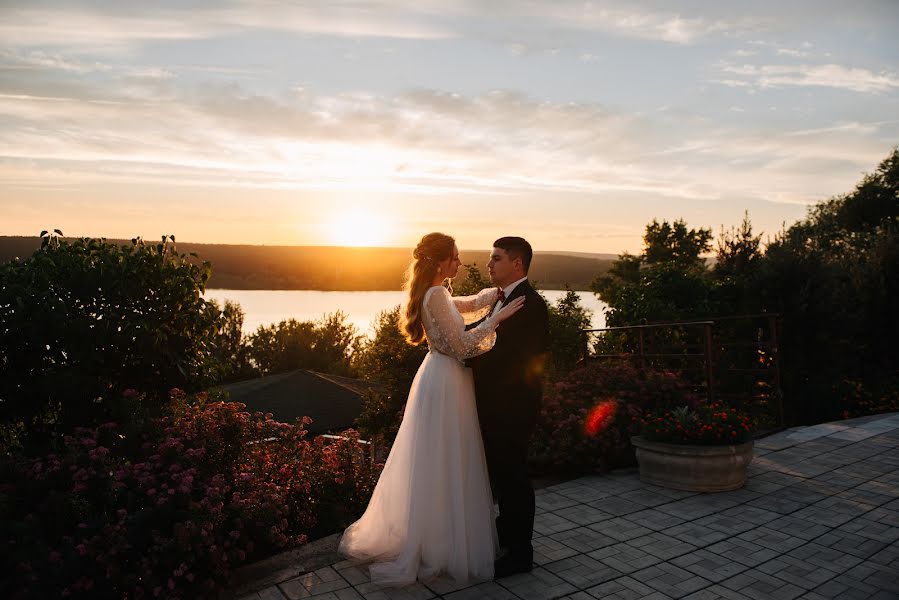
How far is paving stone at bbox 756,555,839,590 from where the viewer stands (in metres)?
4.24

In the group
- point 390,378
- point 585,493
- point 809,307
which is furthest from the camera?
point 809,307

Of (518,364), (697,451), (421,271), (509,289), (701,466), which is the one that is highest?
(421,271)

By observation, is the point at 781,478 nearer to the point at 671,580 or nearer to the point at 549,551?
the point at 671,580

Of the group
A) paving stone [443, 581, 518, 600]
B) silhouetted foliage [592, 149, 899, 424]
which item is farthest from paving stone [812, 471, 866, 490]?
silhouetted foliage [592, 149, 899, 424]

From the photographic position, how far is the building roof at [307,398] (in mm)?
13438

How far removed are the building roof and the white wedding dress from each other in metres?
8.50

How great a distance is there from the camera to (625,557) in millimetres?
4664

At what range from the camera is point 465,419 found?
4.54 metres

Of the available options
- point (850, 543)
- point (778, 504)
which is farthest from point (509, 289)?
point (778, 504)

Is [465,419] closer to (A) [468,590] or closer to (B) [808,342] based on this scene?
(A) [468,590]

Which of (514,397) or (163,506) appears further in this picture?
(514,397)

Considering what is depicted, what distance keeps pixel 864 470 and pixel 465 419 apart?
17.3 ft

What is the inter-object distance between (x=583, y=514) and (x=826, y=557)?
1.90 meters

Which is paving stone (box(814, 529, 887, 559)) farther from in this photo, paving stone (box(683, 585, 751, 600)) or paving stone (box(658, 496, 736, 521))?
paving stone (box(683, 585, 751, 600))
